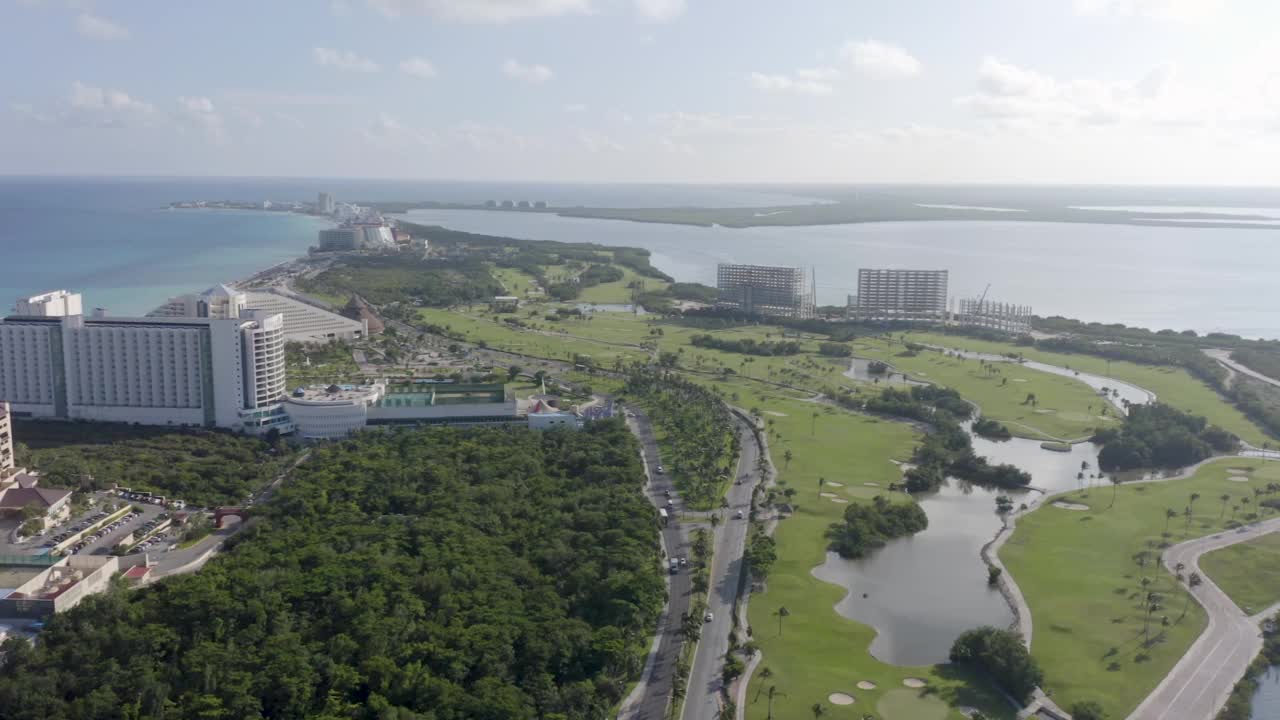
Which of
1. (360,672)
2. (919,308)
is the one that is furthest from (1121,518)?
(919,308)

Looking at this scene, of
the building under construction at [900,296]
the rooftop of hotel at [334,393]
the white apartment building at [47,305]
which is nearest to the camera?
the rooftop of hotel at [334,393]

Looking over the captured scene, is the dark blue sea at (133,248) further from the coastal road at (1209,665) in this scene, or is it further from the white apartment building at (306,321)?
the coastal road at (1209,665)

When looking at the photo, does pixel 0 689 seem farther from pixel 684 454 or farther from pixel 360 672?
pixel 684 454

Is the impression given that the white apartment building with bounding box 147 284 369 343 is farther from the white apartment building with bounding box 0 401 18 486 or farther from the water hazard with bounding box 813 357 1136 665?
the water hazard with bounding box 813 357 1136 665

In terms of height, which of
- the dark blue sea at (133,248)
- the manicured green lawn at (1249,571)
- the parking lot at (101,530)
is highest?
the dark blue sea at (133,248)

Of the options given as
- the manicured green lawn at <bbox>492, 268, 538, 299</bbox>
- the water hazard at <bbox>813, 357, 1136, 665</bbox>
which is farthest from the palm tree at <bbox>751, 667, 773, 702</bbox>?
the manicured green lawn at <bbox>492, 268, 538, 299</bbox>

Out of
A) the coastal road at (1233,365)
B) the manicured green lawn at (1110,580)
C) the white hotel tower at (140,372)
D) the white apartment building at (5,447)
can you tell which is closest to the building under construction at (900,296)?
the coastal road at (1233,365)
